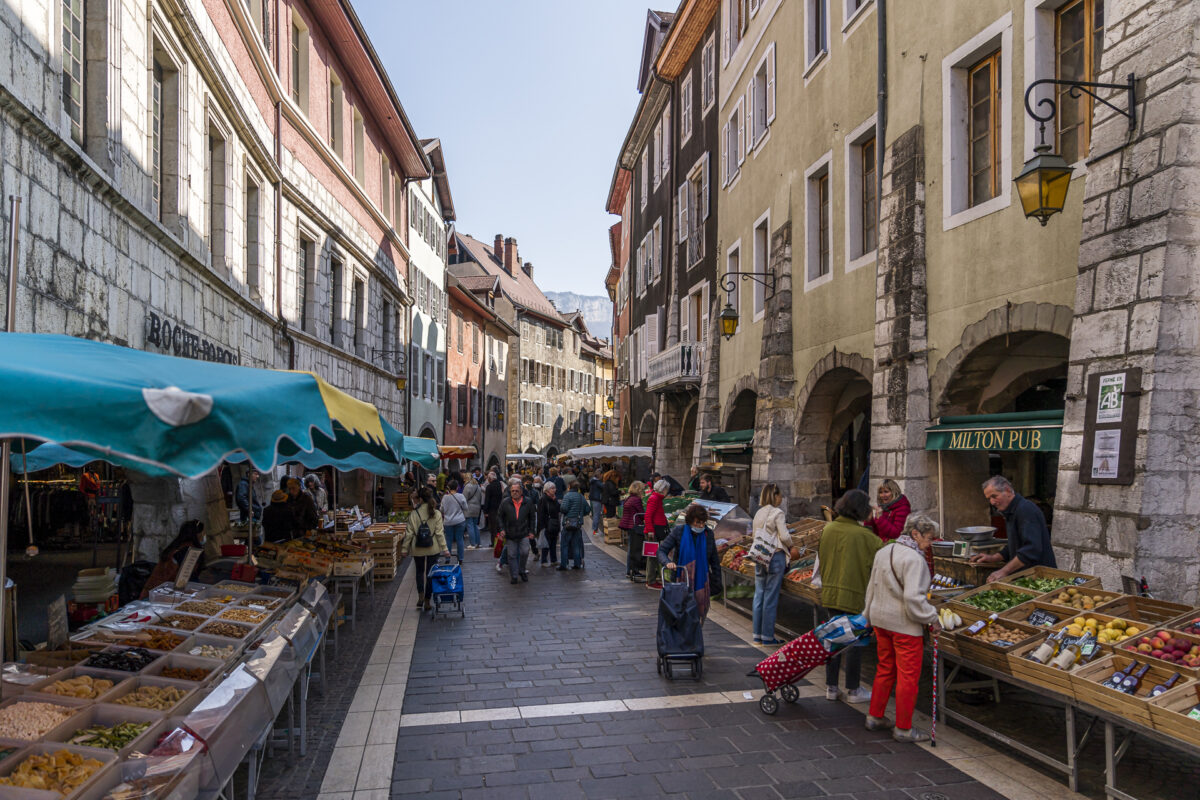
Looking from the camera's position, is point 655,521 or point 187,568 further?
point 655,521

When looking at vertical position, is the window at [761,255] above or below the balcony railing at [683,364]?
above

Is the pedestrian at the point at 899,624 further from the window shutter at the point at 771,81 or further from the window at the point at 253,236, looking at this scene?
the window shutter at the point at 771,81

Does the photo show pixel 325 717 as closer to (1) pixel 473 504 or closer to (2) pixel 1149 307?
(2) pixel 1149 307

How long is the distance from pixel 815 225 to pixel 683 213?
1083 centimetres

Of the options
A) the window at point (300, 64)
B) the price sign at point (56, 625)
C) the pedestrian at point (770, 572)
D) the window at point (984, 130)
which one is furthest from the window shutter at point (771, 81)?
the price sign at point (56, 625)

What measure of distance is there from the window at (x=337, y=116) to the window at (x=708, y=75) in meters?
9.28

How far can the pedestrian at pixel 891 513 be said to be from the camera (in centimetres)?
928

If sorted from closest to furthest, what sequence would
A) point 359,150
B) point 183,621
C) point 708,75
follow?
point 183,621 → point 359,150 → point 708,75

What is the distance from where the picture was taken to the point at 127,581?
8328 mm

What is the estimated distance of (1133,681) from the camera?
4.95 meters

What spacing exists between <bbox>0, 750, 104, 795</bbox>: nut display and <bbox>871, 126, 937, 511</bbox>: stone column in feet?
30.0

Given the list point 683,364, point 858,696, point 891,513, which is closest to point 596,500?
point 683,364

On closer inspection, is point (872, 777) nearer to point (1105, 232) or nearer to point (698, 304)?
point (1105, 232)

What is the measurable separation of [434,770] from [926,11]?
1028 cm
